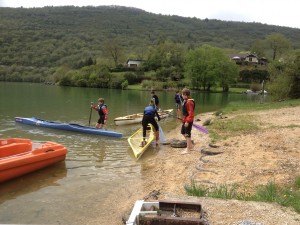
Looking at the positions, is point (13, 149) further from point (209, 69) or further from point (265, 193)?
point (209, 69)

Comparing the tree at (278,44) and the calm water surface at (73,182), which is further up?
the tree at (278,44)

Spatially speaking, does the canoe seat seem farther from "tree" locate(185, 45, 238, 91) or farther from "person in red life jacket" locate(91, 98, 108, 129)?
"tree" locate(185, 45, 238, 91)

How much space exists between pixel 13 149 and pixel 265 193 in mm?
6853

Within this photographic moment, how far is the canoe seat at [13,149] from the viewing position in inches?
348

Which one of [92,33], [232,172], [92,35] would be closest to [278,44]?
[92,35]

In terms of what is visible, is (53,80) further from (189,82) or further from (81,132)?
(81,132)

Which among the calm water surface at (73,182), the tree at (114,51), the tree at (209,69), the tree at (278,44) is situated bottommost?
the calm water surface at (73,182)

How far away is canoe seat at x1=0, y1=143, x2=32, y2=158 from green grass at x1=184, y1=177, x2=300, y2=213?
527 centimetres

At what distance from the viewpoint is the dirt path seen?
493 centimetres

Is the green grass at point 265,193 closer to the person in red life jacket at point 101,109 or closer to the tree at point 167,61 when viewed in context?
the person in red life jacket at point 101,109

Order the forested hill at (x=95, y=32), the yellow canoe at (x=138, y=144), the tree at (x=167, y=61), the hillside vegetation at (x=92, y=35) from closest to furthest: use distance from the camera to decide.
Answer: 1. the yellow canoe at (x=138, y=144)
2. the tree at (x=167, y=61)
3. the hillside vegetation at (x=92, y=35)
4. the forested hill at (x=95, y=32)

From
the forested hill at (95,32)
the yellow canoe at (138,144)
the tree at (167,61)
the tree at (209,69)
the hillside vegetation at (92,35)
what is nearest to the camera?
the yellow canoe at (138,144)

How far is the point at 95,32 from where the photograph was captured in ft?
450

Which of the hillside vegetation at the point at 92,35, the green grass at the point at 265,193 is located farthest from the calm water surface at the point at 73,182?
the hillside vegetation at the point at 92,35
